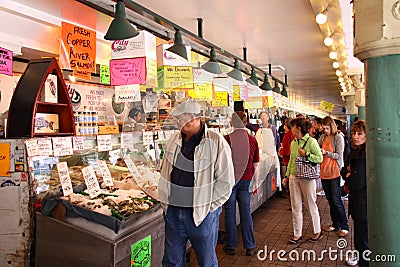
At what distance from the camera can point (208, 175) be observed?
8.07 feet

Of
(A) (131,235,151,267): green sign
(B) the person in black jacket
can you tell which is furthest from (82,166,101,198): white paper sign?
(B) the person in black jacket

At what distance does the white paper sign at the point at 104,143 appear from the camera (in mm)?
3301

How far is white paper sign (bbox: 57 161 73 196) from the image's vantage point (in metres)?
2.71

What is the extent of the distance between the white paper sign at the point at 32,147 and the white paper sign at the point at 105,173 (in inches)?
28.7

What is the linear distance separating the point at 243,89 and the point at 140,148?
3.23m

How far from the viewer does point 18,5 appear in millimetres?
3969

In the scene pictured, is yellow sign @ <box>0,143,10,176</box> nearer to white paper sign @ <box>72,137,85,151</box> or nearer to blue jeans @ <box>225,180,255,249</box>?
white paper sign @ <box>72,137,85,151</box>

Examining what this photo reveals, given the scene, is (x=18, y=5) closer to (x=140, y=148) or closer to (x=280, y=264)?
(x=140, y=148)

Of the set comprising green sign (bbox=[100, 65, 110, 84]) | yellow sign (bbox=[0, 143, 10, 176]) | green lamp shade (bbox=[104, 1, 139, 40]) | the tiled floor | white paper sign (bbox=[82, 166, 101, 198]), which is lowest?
the tiled floor

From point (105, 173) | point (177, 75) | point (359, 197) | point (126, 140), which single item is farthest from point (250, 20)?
point (105, 173)

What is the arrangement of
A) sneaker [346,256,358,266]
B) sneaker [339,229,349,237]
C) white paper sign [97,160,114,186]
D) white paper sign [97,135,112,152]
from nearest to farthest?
white paper sign [97,160,114,186]
white paper sign [97,135,112,152]
sneaker [346,256,358,266]
sneaker [339,229,349,237]

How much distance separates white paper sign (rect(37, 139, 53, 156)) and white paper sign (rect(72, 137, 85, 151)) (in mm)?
288

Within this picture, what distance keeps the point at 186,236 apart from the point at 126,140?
1.58 meters

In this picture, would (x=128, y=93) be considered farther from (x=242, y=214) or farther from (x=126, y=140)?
(x=242, y=214)
